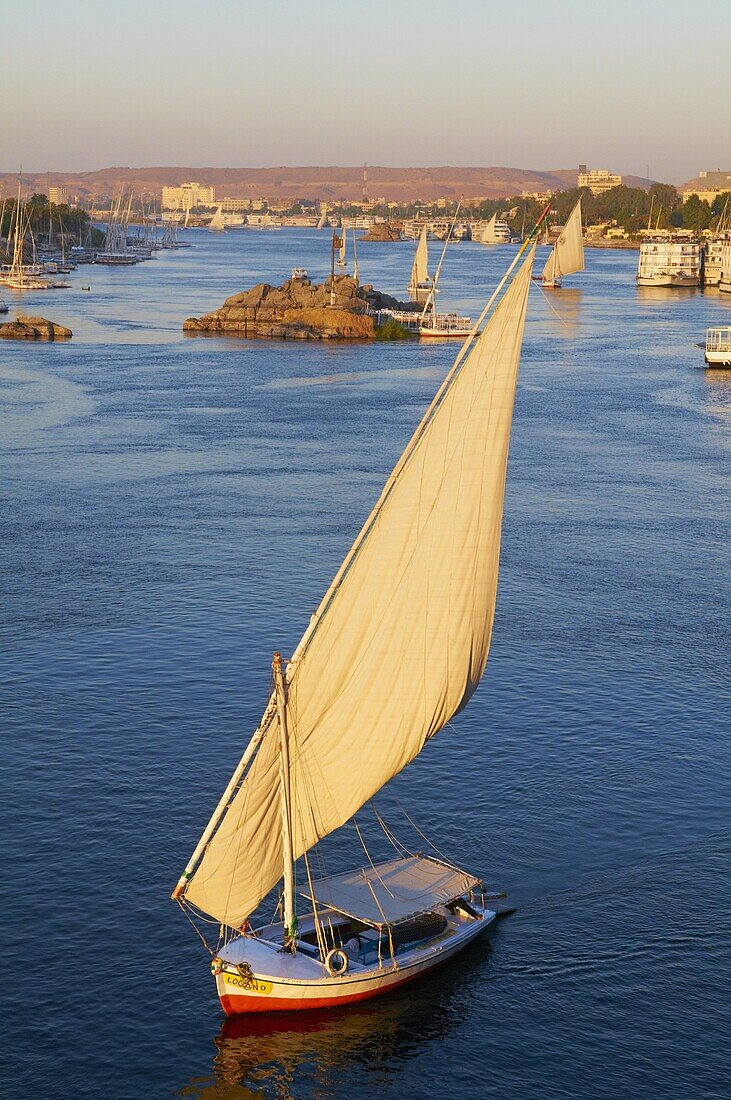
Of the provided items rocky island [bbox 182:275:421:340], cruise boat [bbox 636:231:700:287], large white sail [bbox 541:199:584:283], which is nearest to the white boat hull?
rocky island [bbox 182:275:421:340]

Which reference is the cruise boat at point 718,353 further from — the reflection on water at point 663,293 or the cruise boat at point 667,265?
the cruise boat at point 667,265

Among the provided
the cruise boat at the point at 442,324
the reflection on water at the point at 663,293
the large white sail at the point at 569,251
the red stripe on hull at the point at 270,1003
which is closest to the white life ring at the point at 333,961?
the red stripe on hull at the point at 270,1003

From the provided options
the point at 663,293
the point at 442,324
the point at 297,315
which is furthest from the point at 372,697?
the point at 663,293

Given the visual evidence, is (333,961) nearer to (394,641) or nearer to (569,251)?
(394,641)

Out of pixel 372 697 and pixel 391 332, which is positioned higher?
pixel 391 332

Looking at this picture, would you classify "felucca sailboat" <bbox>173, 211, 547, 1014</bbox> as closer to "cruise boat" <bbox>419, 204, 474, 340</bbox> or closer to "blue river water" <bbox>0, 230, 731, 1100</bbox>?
"blue river water" <bbox>0, 230, 731, 1100</bbox>

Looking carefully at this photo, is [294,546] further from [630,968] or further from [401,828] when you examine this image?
[630,968]

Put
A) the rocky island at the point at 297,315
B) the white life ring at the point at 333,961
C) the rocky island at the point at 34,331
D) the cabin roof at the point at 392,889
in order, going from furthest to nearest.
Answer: the rocky island at the point at 297,315, the rocky island at the point at 34,331, the cabin roof at the point at 392,889, the white life ring at the point at 333,961
